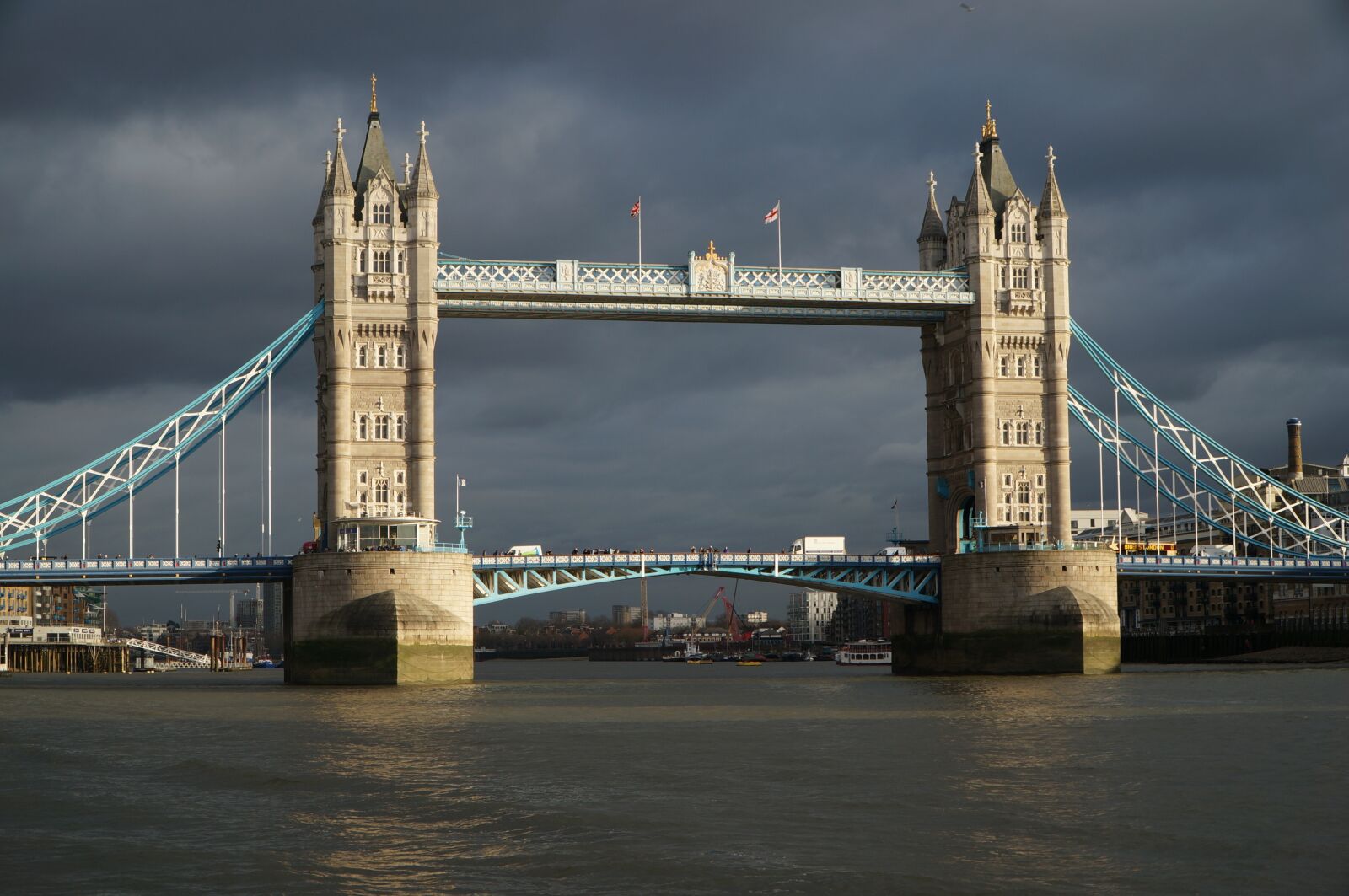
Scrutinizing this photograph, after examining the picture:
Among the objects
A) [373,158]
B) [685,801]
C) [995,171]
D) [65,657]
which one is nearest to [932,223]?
[995,171]

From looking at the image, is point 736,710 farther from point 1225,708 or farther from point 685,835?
point 685,835

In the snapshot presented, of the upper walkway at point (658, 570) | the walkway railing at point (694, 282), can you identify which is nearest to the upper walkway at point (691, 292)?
the walkway railing at point (694, 282)

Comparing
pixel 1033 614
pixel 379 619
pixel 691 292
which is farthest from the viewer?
pixel 691 292

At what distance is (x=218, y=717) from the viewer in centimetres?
5241

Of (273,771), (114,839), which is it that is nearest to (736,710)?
(273,771)

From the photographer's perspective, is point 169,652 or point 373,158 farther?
point 169,652

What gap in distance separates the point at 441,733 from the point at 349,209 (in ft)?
128

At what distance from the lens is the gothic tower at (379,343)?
249 ft

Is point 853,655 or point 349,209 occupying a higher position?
point 349,209

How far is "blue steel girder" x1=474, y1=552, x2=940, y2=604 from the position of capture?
77250 millimetres

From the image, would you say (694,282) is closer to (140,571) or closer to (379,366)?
(379,366)

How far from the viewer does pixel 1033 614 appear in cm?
7681

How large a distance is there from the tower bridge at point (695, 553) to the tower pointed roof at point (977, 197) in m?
0.23

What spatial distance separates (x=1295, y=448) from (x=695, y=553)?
64622mm
